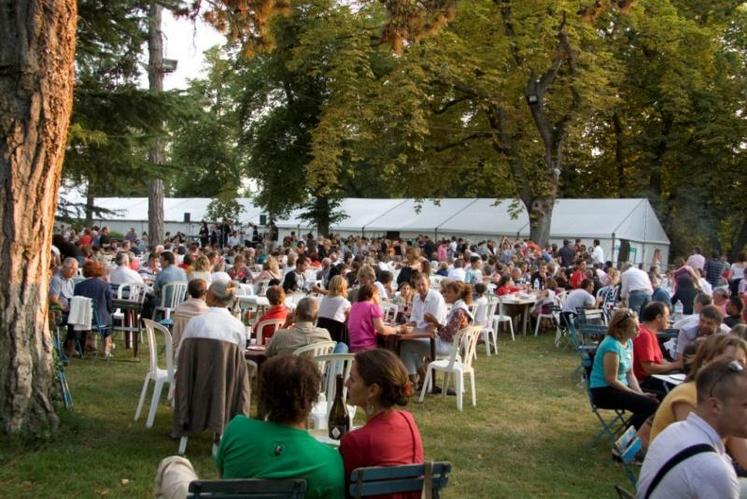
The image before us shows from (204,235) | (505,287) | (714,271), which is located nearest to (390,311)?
(505,287)

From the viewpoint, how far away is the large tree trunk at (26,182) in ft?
18.1

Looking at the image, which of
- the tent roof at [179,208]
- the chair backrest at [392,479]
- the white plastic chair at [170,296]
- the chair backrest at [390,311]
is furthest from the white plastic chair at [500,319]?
the tent roof at [179,208]

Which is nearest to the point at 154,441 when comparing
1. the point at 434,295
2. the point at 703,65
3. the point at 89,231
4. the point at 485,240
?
the point at 434,295

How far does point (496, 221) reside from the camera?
27.3m

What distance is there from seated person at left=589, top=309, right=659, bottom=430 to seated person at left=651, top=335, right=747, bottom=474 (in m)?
1.43

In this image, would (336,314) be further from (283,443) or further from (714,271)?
(714,271)

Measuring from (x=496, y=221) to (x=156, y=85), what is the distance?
1358cm

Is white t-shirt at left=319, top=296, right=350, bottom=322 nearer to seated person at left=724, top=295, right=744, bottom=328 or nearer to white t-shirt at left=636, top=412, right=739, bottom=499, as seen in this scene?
seated person at left=724, top=295, right=744, bottom=328

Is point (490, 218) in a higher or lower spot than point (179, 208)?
lower

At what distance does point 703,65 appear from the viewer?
2747 cm

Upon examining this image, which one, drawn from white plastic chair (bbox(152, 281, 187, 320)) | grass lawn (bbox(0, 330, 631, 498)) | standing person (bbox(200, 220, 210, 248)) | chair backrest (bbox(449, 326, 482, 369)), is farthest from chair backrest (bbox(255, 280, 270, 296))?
standing person (bbox(200, 220, 210, 248))

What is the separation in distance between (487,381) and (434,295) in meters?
1.70

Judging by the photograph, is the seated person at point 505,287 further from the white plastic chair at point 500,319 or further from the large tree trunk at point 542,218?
the large tree trunk at point 542,218

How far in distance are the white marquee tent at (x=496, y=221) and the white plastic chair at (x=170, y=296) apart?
9597mm
